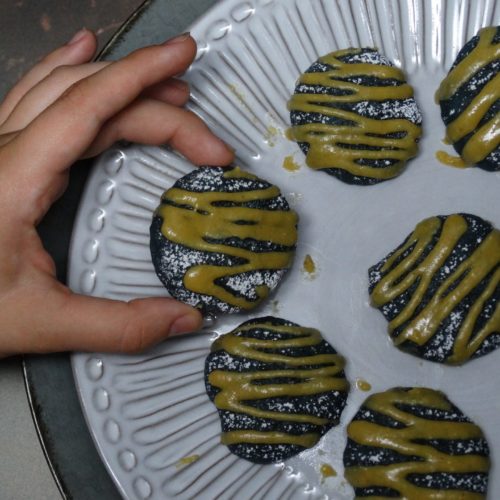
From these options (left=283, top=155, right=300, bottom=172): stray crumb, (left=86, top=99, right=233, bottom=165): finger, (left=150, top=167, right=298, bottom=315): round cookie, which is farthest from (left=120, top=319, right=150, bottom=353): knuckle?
(left=283, top=155, right=300, bottom=172): stray crumb

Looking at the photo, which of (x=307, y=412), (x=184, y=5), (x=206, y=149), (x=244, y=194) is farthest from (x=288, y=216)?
(x=184, y=5)

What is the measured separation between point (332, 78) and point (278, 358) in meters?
0.54

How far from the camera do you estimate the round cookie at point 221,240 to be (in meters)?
1.25

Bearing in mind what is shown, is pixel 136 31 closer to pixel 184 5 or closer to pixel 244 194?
pixel 184 5

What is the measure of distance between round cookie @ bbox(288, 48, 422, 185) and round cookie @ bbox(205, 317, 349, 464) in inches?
13.6

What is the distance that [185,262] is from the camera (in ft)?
4.09

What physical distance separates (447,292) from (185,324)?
0.48m

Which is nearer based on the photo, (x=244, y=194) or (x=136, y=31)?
(x=244, y=194)

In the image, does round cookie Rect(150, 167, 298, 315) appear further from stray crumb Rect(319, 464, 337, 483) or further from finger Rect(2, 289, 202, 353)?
stray crumb Rect(319, 464, 337, 483)

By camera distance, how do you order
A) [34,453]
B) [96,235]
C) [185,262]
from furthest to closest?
[34,453]
[96,235]
[185,262]

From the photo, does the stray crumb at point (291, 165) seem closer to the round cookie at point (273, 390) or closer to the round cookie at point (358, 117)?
the round cookie at point (358, 117)

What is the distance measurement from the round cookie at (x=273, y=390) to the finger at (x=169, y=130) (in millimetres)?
345

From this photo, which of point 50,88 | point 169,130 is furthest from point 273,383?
point 50,88

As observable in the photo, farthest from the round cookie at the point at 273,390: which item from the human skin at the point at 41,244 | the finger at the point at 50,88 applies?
the finger at the point at 50,88
